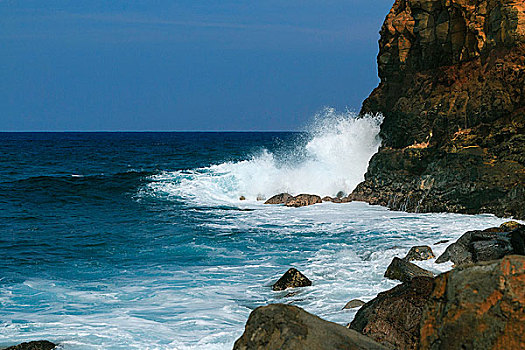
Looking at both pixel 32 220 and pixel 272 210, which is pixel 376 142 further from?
pixel 32 220

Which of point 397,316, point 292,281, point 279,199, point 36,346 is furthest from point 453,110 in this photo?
point 36,346

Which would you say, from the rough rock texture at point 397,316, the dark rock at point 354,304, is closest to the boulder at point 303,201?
the dark rock at point 354,304

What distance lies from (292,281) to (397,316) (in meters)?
3.56

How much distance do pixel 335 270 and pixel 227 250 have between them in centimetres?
280

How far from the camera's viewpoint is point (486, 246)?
7.46 meters

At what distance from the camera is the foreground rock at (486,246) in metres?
6.86

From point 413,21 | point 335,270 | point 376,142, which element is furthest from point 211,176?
point 335,270

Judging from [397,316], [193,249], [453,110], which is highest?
[453,110]

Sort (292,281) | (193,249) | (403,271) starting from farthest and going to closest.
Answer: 1. (193,249)
2. (292,281)
3. (403,271)

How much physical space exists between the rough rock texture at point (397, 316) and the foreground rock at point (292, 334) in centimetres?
139

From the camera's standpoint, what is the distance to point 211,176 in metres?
24.8

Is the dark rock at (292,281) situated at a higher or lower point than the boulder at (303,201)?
lower

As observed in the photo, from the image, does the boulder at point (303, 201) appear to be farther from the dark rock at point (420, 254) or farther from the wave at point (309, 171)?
the dark rock at point (420, 254)

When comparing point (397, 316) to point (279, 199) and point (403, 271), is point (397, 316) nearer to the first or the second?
point (403, 271)
